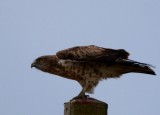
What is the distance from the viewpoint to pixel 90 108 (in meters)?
4.48

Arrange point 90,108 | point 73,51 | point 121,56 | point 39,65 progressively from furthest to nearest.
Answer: point 39,65 → point 73,51 → point 121,56 → point 90,108

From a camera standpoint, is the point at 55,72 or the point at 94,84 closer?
the point at 94,84

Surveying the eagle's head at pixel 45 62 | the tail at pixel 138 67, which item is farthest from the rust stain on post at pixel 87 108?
the eagle's head at pixel 45 62

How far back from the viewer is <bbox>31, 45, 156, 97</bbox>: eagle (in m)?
8.20

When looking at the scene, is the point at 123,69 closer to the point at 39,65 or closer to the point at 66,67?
the point at 66,67

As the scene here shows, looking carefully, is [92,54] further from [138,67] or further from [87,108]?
[87,108]

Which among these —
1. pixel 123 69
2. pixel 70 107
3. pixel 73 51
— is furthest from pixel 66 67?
pixel 70 107

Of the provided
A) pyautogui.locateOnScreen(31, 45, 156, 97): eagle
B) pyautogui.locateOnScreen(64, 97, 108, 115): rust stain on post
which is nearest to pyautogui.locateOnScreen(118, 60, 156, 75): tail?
pyautogui.locateOnScreen(31, 45, 156, 97): eagle

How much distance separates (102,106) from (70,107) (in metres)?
0.36

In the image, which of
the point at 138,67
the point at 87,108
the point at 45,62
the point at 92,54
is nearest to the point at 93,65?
the point at 92,54

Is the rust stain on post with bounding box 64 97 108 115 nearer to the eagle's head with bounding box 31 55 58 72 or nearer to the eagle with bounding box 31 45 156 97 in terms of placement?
the eagle with bounding box 31 45 156 97

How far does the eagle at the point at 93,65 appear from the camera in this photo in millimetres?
8203

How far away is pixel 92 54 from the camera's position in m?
8.56

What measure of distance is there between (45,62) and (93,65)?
5.79ft
